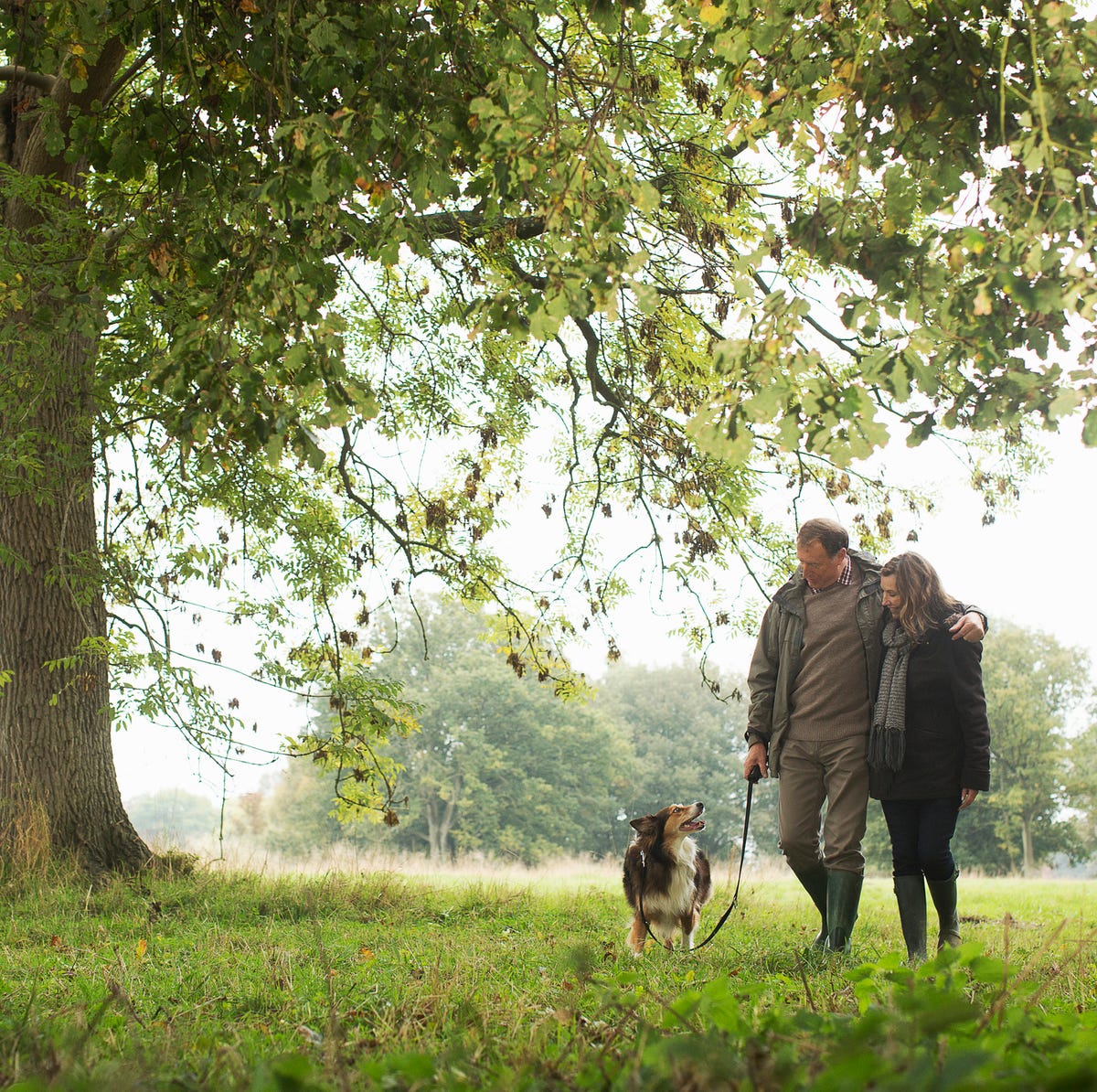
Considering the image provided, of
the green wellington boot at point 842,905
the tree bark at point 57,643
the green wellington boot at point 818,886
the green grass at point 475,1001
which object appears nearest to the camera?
the green grass at point 475,1001

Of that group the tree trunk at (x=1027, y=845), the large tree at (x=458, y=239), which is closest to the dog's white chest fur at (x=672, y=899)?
the large tree at (x=458, y=239)

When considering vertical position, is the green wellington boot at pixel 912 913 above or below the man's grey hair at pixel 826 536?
below

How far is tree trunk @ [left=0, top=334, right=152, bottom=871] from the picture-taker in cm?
736

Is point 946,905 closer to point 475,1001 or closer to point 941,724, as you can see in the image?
point 941,724

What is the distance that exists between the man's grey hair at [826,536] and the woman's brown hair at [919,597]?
16.3 inches

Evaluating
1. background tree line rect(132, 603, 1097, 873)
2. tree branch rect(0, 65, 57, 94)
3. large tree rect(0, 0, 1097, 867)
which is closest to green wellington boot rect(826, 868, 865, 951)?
large tree rect(0, 0, 1097, 867)

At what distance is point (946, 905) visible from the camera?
189 inches

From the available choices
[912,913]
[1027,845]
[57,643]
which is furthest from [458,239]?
[1027,845]

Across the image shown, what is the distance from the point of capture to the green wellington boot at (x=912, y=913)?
4.65 meters

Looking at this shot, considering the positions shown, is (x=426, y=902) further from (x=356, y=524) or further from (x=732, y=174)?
(x=732, y=174)

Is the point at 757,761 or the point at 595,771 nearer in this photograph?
the point at 757,761

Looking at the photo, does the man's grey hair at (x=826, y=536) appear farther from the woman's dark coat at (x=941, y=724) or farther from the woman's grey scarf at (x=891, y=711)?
the woman's dark coat at (x=941, y=724)

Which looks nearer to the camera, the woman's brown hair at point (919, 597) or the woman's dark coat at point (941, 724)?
the woman's dark coat at point (941, 724)

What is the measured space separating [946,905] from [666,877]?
1.53 m
